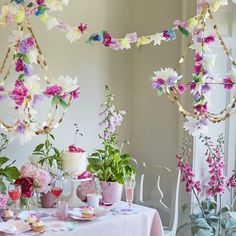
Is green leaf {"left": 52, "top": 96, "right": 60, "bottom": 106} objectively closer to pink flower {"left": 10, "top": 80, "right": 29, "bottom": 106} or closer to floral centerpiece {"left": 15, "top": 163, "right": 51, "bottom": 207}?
pink flower {"left": 10, "top": 80, "right": 29, "bottom": 106}

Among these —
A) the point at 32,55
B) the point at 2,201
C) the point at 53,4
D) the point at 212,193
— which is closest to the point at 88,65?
the point at 32,55

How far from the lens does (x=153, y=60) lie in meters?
3.37

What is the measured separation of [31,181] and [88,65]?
4.16 ft

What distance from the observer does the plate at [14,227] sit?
198 cm

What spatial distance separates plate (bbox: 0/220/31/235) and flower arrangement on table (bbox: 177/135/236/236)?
47.0 inches

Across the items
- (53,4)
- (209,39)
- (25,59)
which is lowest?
(25,59)

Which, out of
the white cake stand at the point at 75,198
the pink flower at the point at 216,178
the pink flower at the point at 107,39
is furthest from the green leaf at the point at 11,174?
the pink flower at the point at 216,178

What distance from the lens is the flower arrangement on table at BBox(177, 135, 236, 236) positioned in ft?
9.09

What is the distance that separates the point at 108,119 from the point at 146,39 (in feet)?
2.17

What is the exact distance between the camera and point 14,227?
202cm

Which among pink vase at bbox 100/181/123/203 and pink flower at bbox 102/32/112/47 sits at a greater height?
pink flower at bbox 102/32/112/47

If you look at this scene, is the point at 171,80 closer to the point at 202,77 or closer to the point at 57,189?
the point at 202,77

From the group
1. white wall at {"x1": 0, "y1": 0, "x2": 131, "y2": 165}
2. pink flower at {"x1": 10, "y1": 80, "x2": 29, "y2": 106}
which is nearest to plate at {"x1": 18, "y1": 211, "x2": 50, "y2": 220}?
pink flower at {"x1": 10, "y1": 80, "x2": 29, "y2": 106}

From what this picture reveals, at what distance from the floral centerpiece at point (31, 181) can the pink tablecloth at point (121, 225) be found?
18 cm
